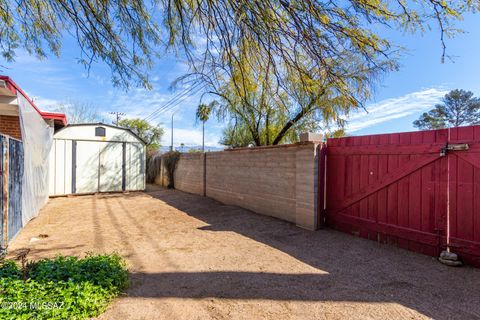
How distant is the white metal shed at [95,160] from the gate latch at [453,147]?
37.6 ft

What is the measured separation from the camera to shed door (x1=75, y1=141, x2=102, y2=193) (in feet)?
35.3

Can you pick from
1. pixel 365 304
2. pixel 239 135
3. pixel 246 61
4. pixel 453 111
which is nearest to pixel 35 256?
pixel 246 61

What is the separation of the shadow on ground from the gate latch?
150 cm

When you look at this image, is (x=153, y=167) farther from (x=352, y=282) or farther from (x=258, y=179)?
(x=352, y=282)

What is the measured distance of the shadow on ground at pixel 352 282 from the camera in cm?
265

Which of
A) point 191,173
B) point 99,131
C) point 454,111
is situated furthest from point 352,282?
point 454,111

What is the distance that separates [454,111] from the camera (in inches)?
1073

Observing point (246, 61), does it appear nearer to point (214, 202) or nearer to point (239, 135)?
point (214, 202)

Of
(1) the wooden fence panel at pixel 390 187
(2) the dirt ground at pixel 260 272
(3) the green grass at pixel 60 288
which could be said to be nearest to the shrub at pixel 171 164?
(2) the dirt ground at pixel 260 272

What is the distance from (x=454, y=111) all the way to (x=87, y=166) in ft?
108

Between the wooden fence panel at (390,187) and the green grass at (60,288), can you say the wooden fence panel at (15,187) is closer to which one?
the green grass at (60,288)

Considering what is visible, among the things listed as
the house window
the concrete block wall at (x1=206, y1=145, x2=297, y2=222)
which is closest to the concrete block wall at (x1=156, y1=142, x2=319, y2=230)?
the concrete block wall at (x1=206, y1=145, x2=297, y2=222)

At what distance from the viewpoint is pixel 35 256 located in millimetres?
3805

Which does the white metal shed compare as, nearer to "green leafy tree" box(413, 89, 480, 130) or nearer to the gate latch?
the gate latch
